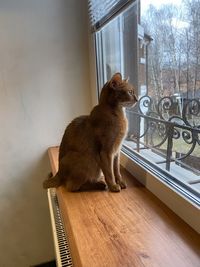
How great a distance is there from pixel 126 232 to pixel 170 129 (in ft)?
1.39

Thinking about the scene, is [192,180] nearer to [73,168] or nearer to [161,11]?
[73,168]

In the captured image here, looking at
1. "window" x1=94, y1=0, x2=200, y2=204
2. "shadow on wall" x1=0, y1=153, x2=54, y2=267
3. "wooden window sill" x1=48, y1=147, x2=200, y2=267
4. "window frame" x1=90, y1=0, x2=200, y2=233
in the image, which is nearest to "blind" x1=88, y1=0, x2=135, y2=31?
"window" x1=94, y1=0, x2=200, y2=204

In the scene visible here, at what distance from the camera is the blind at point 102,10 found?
1053mm

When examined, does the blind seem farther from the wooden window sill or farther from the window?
the wooden window sill

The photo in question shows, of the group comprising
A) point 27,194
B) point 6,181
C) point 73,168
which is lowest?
point 27,194

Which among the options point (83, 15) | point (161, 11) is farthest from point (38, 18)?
point (161, 11)

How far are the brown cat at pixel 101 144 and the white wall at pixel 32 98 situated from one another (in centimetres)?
60

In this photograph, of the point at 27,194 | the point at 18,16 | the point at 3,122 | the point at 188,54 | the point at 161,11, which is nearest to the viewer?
the point at 188,54

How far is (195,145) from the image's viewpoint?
79 centimetres

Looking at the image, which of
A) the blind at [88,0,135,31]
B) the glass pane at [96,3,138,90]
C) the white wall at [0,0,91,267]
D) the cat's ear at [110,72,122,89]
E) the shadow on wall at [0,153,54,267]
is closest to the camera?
the cat's ear at [110,72,122,89]

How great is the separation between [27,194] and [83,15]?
1.26 m

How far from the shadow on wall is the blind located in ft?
2.96

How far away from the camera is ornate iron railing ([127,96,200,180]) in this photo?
2.59 ft

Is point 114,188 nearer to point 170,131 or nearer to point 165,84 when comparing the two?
point 170,131
